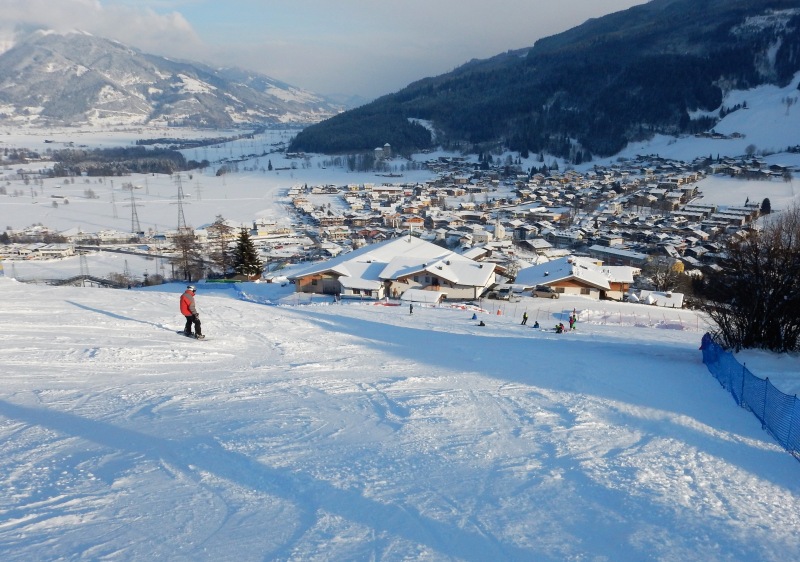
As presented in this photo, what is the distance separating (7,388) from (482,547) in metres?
4.88

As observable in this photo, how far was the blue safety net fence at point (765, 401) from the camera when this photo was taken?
5215 mm

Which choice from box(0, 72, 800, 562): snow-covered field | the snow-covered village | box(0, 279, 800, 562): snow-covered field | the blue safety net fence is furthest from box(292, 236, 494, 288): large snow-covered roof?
the blue safety net fence

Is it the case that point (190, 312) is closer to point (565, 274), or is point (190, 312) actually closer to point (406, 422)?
point (406, 422)

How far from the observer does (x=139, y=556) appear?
2908mm

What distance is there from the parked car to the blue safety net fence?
12004 millimetres

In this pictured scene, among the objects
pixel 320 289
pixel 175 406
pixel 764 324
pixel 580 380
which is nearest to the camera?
pixel 175 406

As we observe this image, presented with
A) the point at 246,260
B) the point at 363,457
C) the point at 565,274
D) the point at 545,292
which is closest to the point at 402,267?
the point at 545,292

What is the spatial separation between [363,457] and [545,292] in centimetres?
1715

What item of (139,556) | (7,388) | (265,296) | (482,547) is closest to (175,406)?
(7,388)

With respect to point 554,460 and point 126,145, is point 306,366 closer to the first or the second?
point 554,460

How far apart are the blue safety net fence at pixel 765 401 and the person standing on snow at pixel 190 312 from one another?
23.3ft

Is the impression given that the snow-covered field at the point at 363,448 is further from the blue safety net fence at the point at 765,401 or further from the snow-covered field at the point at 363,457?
the blue safety net fence at the point at 765,401

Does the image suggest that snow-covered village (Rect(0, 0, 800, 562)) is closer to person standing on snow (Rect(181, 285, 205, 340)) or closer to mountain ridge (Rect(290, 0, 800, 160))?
person standing on snow (Rect(181, 285, 205, 340))

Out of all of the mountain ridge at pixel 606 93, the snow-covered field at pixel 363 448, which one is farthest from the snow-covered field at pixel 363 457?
the mountain ridge at pixel 606 93
